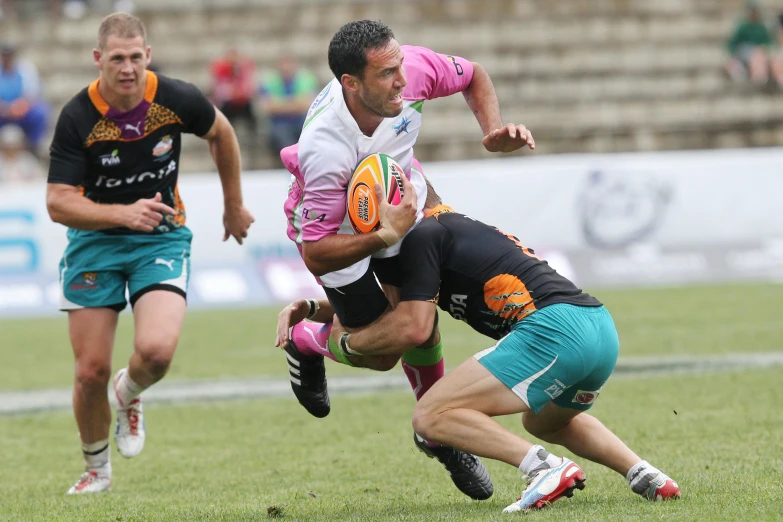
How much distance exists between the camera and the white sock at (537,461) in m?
5.40

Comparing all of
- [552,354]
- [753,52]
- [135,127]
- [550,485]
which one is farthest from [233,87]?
[550,485]

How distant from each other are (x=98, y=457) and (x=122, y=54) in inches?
85.2

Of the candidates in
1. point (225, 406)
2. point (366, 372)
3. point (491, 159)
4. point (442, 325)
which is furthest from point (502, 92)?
point (225, 406)

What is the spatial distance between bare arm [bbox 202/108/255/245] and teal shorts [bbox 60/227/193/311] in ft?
1.47

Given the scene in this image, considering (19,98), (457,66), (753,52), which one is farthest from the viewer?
(753,52)

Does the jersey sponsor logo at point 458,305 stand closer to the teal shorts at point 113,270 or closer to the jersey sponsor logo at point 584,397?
the jersey sponsor logo at point 584,397

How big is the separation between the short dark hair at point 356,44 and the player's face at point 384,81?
3 cm

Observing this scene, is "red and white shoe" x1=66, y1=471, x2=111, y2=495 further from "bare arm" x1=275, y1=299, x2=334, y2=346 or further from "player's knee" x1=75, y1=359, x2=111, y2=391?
"bare arm" x1=275, y1=299, x2=334, y2=346

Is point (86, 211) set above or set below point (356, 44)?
below

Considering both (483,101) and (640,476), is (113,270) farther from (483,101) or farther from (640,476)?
(640,476)

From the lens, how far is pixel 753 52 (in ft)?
71.0

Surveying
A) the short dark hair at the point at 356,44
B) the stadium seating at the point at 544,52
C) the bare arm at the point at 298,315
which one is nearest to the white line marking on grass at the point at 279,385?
the bare arm at the point at 298,315

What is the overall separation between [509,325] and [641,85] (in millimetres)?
17245

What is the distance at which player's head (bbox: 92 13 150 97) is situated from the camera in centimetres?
686
